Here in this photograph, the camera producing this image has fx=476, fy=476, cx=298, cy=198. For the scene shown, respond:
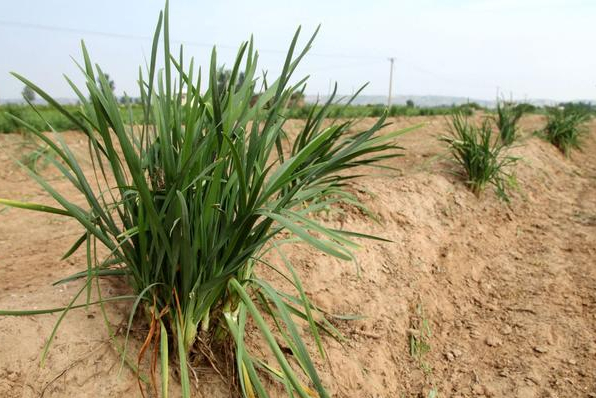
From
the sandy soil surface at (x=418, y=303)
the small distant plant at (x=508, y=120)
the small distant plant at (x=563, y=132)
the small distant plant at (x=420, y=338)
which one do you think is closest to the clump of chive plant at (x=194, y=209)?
the sandy soil surface at (x=418, y=303)

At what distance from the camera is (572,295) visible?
2.41m

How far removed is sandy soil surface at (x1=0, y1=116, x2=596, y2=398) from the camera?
118cm

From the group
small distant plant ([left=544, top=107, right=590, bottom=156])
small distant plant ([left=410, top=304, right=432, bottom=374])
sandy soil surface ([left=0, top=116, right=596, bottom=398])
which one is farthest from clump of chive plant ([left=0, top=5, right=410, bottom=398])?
small distant plant ([left=544, top=107, right=590, bottom=156])

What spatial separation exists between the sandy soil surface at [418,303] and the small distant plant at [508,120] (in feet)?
3.06

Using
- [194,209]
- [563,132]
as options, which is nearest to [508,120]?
[563,132]

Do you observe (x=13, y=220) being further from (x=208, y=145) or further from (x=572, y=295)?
(x=572, y=295)

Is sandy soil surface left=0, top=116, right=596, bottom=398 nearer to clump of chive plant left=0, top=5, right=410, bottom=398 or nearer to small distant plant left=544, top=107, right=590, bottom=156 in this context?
clump of chive plant left=0, top=5, right=410, bottom=398

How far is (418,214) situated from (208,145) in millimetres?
1852

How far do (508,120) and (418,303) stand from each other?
2.59 meters

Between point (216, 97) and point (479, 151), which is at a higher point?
point (216, 97)

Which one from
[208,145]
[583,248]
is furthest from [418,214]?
[208,145]

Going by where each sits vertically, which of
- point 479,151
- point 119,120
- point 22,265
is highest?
point 119,120

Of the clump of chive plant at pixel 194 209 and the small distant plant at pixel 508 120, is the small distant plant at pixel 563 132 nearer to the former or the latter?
the small distant plant at pixel 508 120

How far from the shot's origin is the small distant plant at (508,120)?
408 cm
